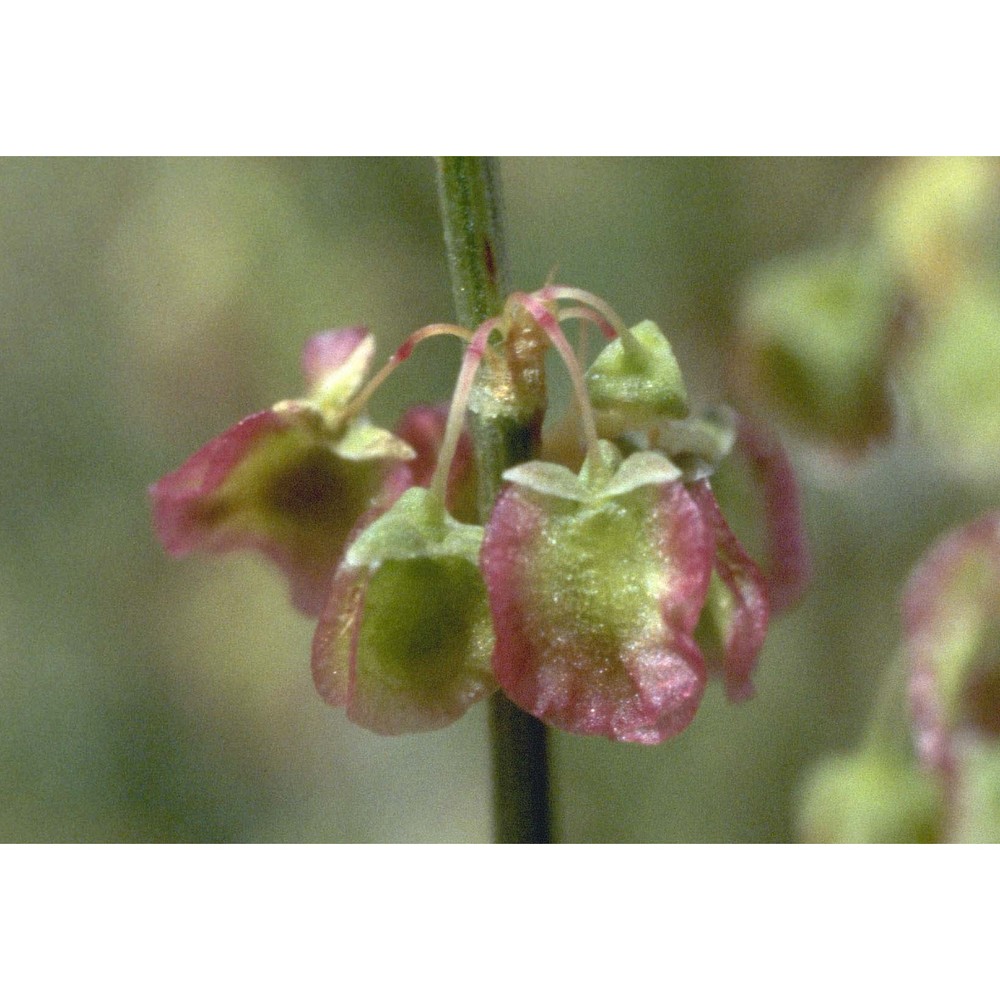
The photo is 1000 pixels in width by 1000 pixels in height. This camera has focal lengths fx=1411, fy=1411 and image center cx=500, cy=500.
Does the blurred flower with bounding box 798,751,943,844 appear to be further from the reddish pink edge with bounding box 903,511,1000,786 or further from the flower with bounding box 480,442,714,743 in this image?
the flower with bounding box 480,442,714,743

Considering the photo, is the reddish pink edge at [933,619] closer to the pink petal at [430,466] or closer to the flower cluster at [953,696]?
the flower cluster at [953,696]

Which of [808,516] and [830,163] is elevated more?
[830,163]

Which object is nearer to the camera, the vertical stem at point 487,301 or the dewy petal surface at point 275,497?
the vertical stem at point 487,301

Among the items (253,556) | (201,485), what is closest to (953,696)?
(201,485)

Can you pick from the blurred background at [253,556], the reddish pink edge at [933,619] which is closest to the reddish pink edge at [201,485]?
the reddish pink edge at [933,619]

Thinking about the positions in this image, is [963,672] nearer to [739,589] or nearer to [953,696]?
[953,696]

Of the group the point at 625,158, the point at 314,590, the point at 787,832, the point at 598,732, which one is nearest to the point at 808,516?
the point at 787,832

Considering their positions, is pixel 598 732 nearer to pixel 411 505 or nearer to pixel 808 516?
pixel 411 505
